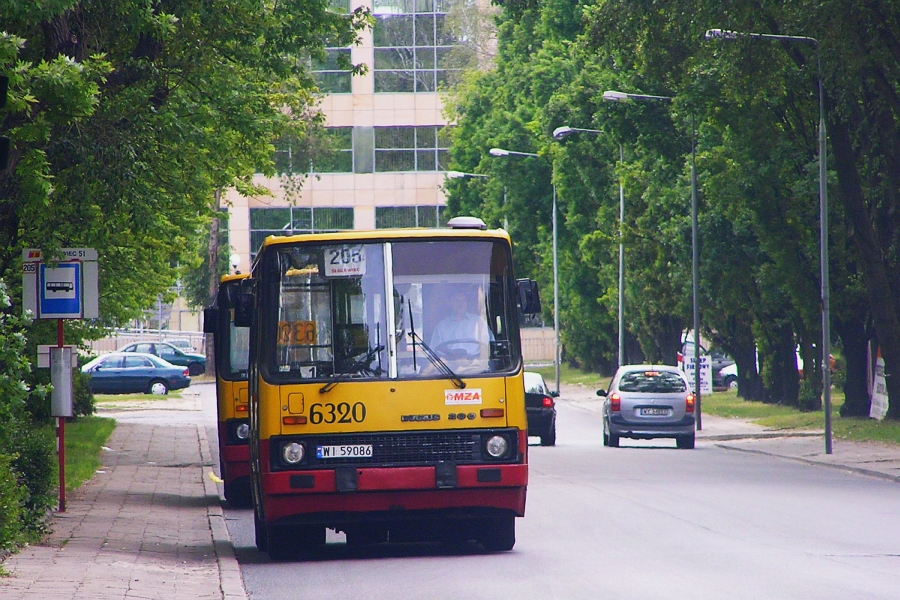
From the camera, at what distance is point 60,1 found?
496 inches

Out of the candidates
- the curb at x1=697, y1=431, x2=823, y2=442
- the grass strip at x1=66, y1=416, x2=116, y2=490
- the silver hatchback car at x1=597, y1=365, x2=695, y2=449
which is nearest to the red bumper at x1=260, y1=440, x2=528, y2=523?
the grass strip at x1=66, y1=416, x2=116, y2=490

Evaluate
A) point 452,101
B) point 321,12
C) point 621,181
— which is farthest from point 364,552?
point 452,101

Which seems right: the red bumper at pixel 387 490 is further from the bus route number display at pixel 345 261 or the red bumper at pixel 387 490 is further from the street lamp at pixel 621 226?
the street lamp at pixel 621 226

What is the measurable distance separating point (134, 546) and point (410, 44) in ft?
252

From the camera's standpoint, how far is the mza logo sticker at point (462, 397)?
40.1 feet

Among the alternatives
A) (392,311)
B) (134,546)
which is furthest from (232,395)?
(392,311)

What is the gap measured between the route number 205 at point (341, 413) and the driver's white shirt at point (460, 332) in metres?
0.78

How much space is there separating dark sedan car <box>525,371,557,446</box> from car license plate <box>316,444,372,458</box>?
60.8 ft

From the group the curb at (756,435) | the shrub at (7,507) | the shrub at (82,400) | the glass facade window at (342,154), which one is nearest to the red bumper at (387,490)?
the shrub at (7,507)

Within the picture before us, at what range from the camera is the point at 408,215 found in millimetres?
90375

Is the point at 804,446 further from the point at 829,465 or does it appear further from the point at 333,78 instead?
the point at 333,78

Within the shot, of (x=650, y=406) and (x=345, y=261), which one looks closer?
(x=345, y=261)

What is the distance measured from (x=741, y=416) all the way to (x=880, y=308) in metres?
11.7

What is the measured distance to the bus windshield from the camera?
40.4 feet
